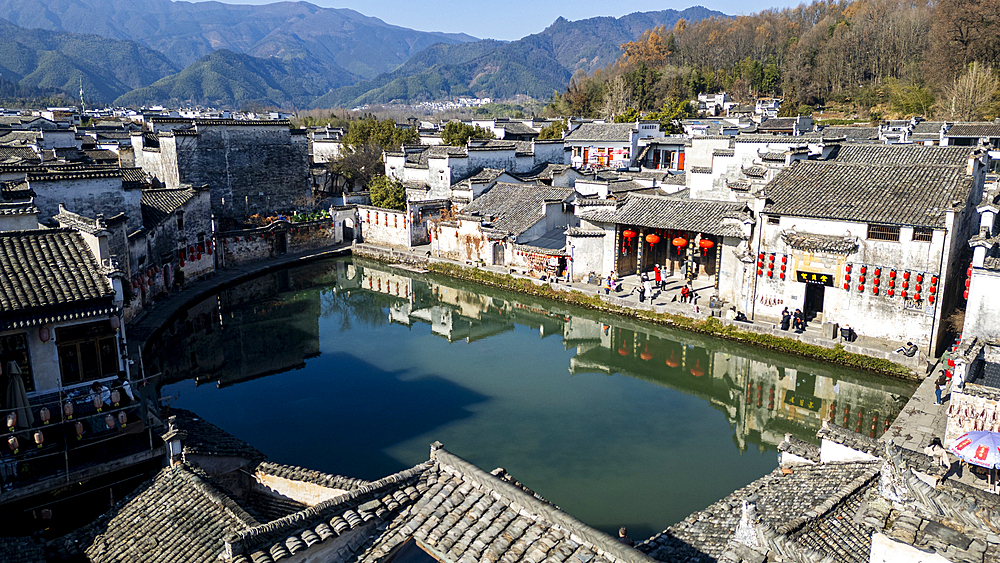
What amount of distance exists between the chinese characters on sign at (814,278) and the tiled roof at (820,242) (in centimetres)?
61

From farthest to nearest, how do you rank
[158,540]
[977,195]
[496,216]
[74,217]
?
1. [496,216]
2. [977,195]
3. [74,217]
4. [158,540]

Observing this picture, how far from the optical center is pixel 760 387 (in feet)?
46.8

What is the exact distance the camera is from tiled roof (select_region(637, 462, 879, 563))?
5883 millimetres

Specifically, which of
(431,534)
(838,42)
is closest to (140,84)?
(838,42)

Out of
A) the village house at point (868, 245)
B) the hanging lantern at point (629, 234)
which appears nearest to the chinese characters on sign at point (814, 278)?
the village house at point (868, 245)

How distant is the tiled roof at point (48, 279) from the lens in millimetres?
8281

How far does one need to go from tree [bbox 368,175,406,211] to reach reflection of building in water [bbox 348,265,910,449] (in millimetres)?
7980

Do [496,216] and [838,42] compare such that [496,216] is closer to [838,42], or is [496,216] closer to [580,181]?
[580,181]

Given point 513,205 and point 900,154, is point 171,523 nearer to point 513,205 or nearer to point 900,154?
point 513,205

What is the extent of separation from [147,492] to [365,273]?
17.4m

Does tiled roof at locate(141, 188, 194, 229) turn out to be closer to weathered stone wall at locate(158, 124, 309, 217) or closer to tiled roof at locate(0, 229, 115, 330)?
weathered stone wall at locate(158, 124, 309, 217)

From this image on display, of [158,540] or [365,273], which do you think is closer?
[158,540]

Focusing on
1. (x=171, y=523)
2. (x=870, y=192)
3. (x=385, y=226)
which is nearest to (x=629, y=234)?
(x=870, y=192)

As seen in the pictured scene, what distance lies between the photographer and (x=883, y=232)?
1449cm
